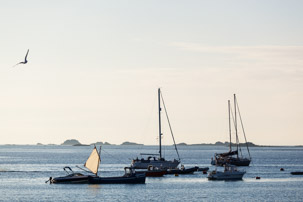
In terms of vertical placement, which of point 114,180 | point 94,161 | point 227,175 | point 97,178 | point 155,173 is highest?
point 94,161

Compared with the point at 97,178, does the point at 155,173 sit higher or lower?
higher

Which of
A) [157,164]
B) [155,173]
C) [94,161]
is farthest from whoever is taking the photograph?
[157,164]

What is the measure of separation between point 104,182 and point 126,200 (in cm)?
2387

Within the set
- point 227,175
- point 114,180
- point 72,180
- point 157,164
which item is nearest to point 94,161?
point 114,180

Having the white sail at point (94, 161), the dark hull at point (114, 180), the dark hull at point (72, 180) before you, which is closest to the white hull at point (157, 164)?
the white sail at point (94, 161)

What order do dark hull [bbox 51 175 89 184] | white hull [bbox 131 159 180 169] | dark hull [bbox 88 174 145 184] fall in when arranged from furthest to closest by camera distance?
white hull [bbox 131 159 180 169], dark hull [bbox 51 175 89 184], dark hull [bbox 88 174 145 184]

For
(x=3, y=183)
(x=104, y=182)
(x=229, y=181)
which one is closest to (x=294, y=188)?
(x=229, y=181)

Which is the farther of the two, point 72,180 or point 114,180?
point 72,180

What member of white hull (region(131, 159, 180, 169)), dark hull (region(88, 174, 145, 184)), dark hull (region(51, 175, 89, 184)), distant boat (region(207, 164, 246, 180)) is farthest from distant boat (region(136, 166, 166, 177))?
dark hull (region(51, 175, 89, 184))

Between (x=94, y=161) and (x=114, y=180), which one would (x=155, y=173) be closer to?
(x=114, y=180)

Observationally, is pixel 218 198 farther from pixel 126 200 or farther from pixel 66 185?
pixel 66 185

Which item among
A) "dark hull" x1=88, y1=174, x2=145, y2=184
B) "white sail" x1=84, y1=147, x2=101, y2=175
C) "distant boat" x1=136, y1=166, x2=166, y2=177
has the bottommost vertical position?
"dark hull" x1=88, y1=174, x2=145, y2=184

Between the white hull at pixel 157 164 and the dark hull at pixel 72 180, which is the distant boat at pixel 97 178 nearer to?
the dark hull at pixel 72 180

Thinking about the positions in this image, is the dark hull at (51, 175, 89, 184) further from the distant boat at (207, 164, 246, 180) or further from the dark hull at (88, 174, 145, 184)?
the distant boat at (207, 164, 246, 180)
